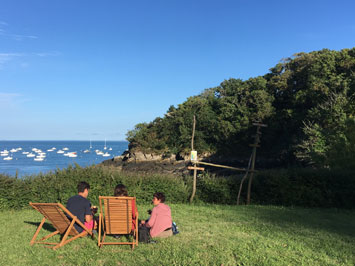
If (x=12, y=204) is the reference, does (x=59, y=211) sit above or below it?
above

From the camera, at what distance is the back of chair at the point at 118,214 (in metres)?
5.27

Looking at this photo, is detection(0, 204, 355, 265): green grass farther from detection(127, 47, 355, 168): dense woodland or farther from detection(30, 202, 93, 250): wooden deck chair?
detection(127, 47, 355, 168): dense woodland

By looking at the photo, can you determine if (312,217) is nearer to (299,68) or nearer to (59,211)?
(59,211)

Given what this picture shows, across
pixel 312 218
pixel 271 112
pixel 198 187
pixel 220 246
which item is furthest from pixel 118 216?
pixel 271 112

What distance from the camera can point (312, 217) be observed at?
8766mm

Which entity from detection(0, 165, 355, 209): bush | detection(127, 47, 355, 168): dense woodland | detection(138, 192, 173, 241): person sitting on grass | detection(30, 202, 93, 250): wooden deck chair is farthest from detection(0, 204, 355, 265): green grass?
detection(127, 47, 355, 168): dense woodland

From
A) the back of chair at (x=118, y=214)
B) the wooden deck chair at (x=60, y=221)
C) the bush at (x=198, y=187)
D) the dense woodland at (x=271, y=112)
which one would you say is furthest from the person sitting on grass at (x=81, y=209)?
the dense woodland at (x=271, y=112)

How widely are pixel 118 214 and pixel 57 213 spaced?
3.61ft

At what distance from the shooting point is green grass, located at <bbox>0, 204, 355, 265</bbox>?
4.81 metres

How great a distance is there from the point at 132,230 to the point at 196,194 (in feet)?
19.1

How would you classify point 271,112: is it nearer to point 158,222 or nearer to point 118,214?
point 158,222

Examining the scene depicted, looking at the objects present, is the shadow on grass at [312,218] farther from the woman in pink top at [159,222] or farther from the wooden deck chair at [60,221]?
the wooden deck chair at [60,221]

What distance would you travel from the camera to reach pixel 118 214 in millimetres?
5504

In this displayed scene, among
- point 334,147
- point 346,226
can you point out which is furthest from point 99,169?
point 334,147
